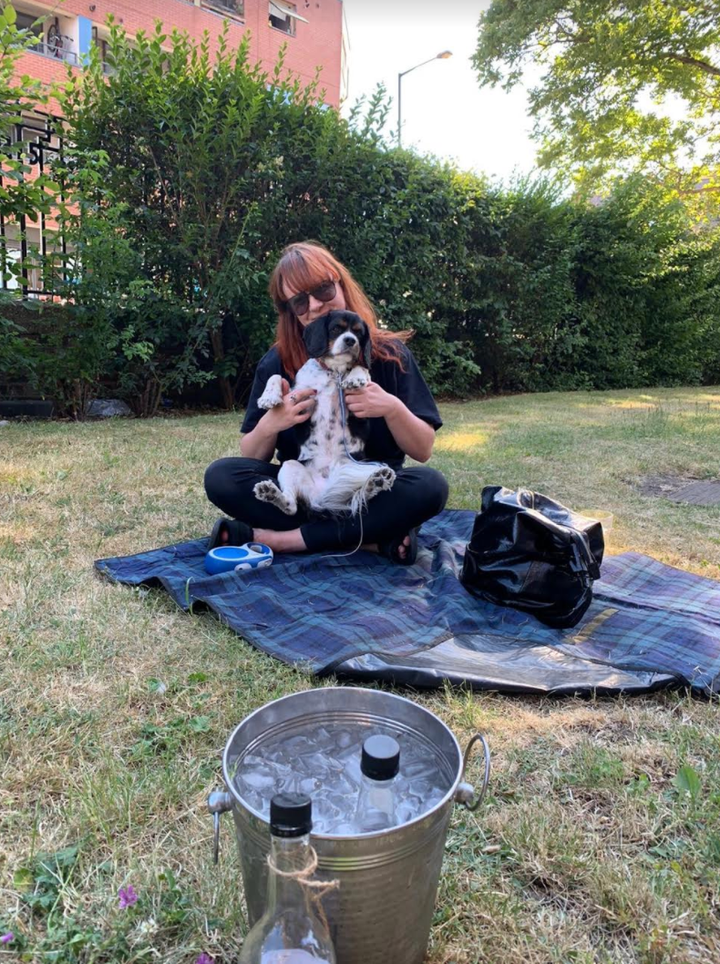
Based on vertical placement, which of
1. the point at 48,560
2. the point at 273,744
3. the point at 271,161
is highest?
the point at 271,161

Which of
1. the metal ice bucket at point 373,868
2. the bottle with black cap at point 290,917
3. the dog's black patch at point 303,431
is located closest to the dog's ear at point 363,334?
the dog's black patch at point 303,431

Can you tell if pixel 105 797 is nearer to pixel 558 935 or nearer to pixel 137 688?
pixel 137 688

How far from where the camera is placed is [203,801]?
140 centimetres

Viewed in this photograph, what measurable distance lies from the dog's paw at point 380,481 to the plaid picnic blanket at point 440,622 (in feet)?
1.11

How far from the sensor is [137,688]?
1.83 meters

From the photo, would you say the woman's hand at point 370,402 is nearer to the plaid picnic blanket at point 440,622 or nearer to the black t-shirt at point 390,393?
the black t-shirt at point 390,393

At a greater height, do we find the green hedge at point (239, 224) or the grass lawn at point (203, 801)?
the green hedge at point (239, 224)

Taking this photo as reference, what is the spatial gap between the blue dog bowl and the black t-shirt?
543 millimetres

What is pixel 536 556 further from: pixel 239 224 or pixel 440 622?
pixel 239 224

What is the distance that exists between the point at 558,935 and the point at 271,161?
7.01 m

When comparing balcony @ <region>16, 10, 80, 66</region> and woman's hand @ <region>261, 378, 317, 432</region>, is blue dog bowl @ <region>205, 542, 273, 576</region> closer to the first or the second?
woman's hand @ <region>261, 378, 317, 432</region>

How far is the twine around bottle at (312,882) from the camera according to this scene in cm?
79

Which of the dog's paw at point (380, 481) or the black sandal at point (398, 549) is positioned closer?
the dog's paw at point (380, 481)

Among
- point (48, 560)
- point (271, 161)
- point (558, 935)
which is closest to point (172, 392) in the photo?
point (271, 161)
